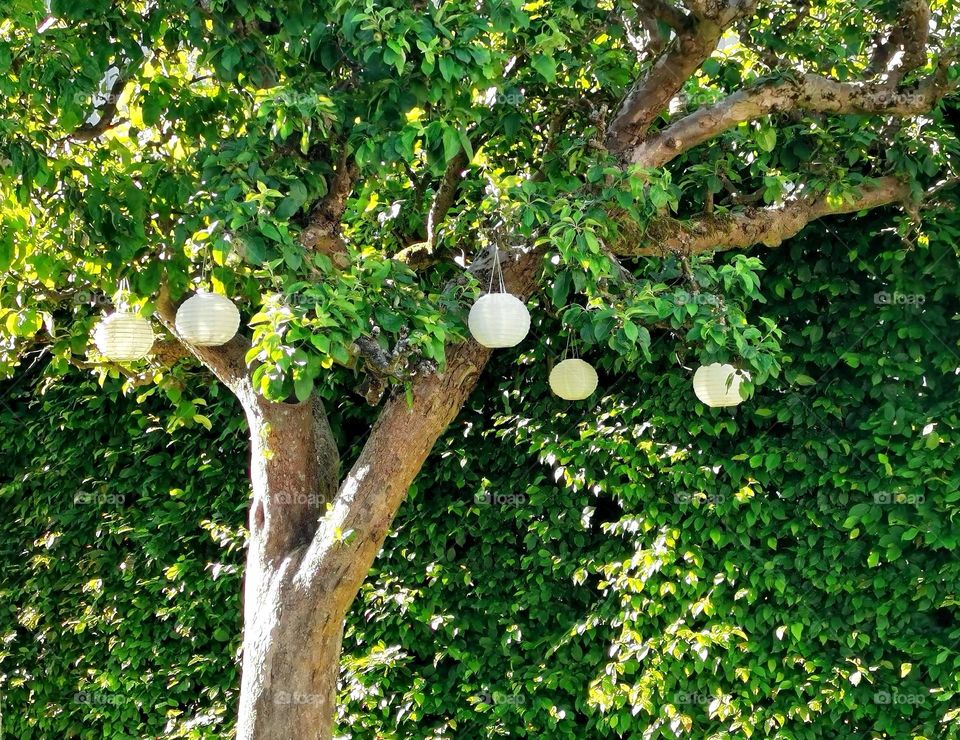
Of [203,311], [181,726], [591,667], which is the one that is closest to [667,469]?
[591,667]

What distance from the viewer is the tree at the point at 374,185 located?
3146 mm

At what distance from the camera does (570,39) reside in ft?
12.4

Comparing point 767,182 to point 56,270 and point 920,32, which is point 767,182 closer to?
point 920,32

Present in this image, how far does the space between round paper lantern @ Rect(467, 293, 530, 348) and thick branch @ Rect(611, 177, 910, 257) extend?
1.78 ft

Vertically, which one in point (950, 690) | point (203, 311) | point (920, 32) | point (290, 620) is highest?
point (920, 32)

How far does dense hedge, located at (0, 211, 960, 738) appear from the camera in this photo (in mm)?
4293

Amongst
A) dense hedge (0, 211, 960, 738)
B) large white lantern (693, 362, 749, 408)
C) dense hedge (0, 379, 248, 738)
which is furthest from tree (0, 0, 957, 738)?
dense hedge (0, 379, 248, 738)

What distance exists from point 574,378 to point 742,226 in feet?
2.67

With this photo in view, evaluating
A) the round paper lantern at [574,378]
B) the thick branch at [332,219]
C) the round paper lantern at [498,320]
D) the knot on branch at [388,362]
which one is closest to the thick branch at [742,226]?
the round paper lantern at [574,378]

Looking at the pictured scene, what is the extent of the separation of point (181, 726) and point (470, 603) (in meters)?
1.44

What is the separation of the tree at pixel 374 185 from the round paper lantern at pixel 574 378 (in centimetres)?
27

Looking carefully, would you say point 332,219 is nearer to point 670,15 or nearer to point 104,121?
point 104,121

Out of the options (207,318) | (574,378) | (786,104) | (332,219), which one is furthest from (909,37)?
(207,318)

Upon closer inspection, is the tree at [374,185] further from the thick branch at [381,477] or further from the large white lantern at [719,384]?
the large white lantern at [719,384]
